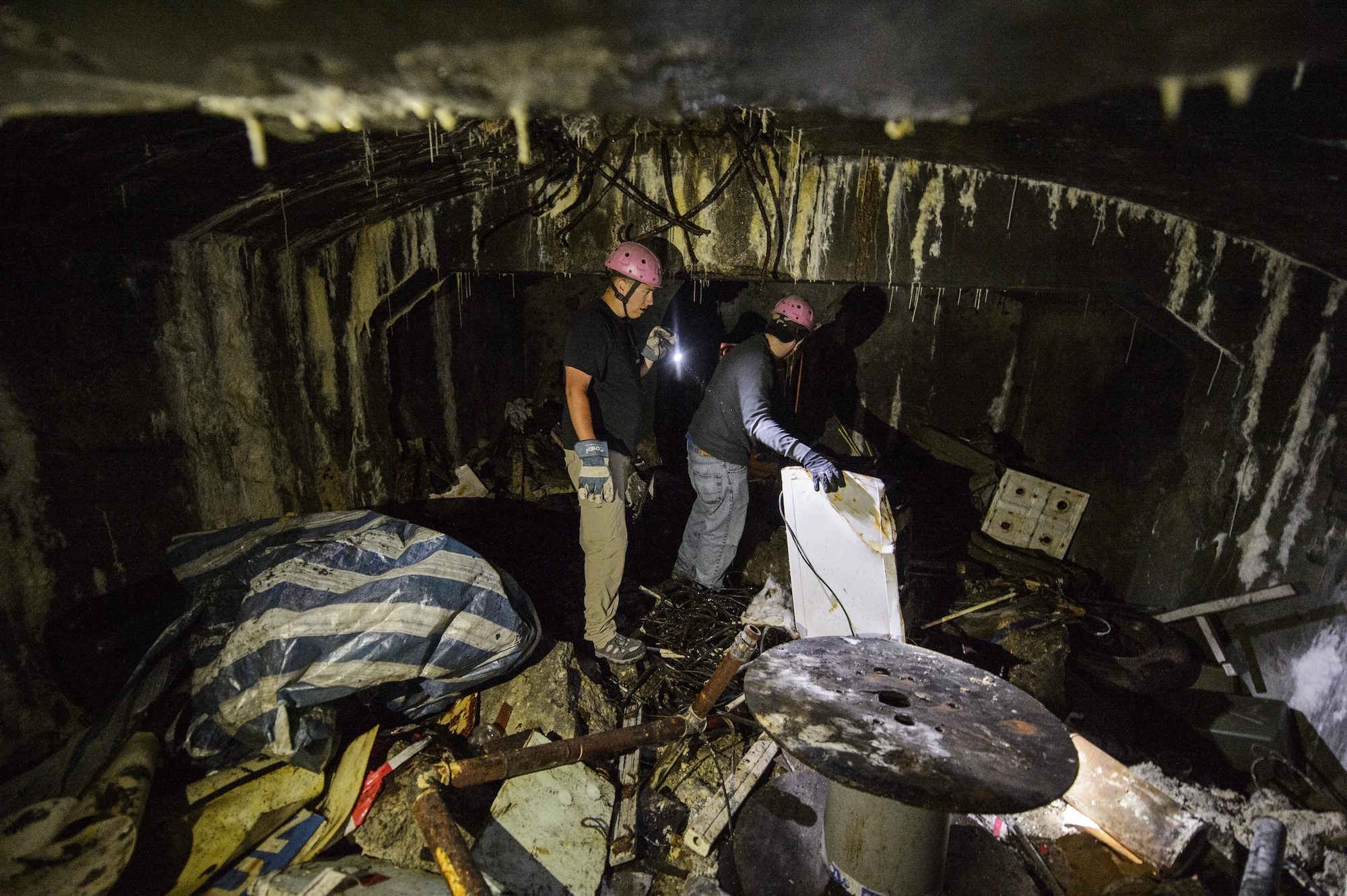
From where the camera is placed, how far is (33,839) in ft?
6.20

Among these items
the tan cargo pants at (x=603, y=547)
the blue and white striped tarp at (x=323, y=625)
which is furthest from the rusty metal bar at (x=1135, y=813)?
the blue and white striped tarp at (x=323, y=625)

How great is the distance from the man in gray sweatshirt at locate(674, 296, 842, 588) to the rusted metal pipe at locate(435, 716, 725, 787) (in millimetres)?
1599

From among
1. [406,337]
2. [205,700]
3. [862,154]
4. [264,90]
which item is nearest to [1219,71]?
[264,90]

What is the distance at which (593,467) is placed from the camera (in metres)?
3.34

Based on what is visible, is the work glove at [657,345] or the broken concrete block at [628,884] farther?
the work glove at [657,345]

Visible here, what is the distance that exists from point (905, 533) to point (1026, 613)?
3.16 feet

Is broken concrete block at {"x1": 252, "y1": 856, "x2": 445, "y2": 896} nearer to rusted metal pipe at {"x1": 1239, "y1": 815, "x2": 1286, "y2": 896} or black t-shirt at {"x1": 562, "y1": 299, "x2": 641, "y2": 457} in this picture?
black t-shirt at {"x1": 562, "y1": 299, "x2": 641, "y2": 457}

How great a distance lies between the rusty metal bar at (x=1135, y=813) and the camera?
7.66 ft

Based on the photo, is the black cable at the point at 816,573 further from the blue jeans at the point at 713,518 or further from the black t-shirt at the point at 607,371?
the black t-shirt at the point at 607,371

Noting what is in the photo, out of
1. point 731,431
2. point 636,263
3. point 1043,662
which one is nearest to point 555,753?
point 731,431

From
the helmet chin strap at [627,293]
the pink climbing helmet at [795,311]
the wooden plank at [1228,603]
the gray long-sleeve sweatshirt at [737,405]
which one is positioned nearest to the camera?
the wooden plank at [1228,603]

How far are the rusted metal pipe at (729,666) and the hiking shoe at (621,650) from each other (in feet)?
2.52

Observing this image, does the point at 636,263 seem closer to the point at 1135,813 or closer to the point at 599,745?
the point at 599,745

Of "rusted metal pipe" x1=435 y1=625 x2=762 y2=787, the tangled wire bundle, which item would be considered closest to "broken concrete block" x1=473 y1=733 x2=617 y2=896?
"rusted metal pipe" x1=435 y1=625 x2=762 y2=787
